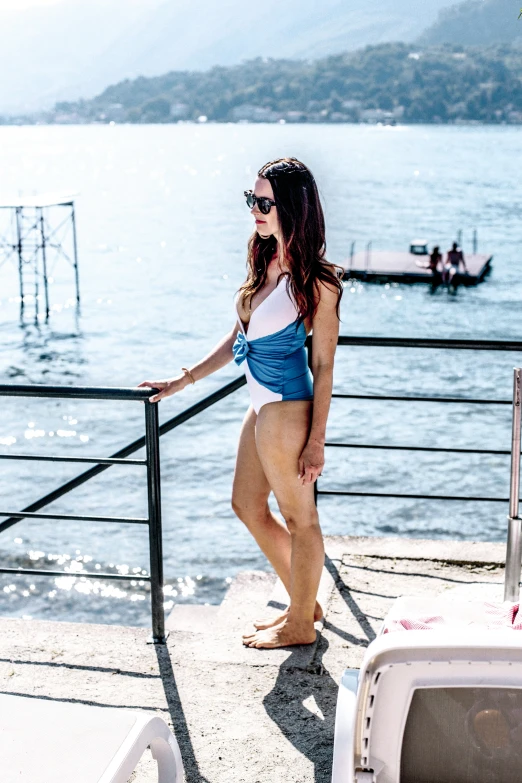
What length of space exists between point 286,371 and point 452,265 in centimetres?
5476

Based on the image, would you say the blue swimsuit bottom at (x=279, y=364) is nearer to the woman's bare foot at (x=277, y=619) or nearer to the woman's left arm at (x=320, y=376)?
the woman's left arm at (x=320, y=376)

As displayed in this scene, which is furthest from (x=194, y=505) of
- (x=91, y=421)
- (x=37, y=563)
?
(x=91, y=421)

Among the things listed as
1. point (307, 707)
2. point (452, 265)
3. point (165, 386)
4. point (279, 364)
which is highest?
point (279, 364)

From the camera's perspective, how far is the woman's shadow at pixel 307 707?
124 inches

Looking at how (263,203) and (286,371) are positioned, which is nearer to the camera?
(263,203)

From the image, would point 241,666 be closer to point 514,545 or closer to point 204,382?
point 514,545

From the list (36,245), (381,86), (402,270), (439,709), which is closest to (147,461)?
(439,709)

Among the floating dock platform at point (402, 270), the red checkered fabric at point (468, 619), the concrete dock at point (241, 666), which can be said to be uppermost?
the red checkered fabric at point (468, 619)

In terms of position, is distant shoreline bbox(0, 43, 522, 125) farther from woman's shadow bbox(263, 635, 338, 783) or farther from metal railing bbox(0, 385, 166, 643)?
woman's shadow bbox(263, 635, 338, 783)

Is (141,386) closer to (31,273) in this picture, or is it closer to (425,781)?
(425,781)

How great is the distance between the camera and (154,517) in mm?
3865

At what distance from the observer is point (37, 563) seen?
66.0ft

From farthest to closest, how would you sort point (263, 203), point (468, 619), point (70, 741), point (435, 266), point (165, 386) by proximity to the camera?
point (435, 266) → point (165, 386) → point (263, 203) → point (468, 619) → point (70, 741)

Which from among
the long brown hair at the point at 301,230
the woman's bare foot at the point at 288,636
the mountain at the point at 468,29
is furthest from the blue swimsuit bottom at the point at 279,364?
the mountain at the point at 468,29
